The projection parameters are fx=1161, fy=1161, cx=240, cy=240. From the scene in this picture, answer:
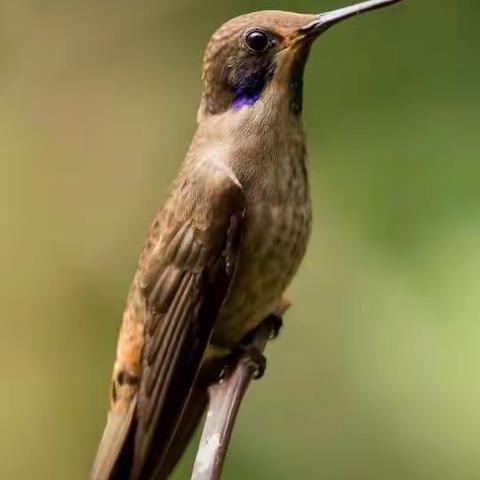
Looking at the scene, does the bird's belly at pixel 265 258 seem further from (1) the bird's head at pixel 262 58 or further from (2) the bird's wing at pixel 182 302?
(1) the bird's head at pixel 262 58

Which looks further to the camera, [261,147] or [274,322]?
[274,322]

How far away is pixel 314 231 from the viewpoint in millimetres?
3311

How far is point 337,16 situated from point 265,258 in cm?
43

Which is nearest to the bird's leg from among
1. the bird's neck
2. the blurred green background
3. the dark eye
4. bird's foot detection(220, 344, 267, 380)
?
bird's foot detection(220, 344, 267, 380)

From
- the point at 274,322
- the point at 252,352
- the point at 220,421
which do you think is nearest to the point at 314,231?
the point at 274,322

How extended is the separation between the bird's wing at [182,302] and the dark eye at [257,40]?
8.9 inches

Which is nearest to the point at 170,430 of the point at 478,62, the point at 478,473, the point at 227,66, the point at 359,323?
the point at 227,66

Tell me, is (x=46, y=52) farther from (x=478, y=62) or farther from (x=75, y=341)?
(x=478, y=62)

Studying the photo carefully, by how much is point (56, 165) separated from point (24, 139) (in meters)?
0.14

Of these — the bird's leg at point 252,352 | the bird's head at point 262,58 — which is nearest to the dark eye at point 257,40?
the bird's head at point 262,58

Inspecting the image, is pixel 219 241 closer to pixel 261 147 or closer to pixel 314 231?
pixel 261 147

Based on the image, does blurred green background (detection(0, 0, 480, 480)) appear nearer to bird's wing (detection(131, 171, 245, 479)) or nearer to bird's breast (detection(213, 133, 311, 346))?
bird's breast (detection(213, 133, 311, 346))

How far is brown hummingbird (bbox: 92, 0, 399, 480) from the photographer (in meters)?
1.97

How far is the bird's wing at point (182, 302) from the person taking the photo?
1.96m
